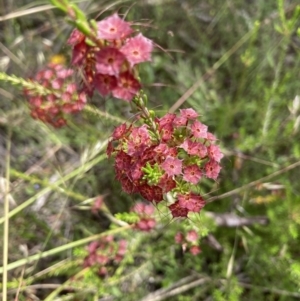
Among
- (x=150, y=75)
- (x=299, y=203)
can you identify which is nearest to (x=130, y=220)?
(x=299, y=203)

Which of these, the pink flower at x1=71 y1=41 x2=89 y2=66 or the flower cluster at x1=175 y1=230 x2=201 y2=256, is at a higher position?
the pink flower at x1=71 y1=41 x2=89 y2=66

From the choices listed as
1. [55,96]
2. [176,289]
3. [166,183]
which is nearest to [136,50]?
[166,183]

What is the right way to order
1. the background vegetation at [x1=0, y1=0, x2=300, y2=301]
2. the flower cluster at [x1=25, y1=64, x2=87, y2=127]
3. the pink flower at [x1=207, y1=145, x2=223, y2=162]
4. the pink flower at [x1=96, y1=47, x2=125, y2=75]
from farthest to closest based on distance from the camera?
1. the background vegetation at [x1=0, y1=0, x2=300, y2=301]
2. the flower cluster at [x1=25, y1=64, x2=87, y2=127]
3. the pink flower at [x1=207, y1=145, x2=223, y2=162]
4. the pink flower at [x1=96, y1=47, x2=125, y2=75]

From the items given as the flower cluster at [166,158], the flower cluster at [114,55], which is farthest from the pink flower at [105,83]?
the flower cluster at [166,158]

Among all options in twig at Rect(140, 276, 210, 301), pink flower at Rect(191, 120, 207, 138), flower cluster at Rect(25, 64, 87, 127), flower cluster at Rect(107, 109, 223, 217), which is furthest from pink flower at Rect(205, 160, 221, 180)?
twig at Rect(140, 276, 210, 301)

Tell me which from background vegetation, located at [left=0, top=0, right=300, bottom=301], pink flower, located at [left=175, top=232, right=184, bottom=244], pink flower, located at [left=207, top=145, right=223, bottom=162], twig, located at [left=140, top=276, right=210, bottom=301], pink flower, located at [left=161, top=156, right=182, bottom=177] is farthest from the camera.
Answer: twig, located at [left=140, top=276, right=210, bottom=301]

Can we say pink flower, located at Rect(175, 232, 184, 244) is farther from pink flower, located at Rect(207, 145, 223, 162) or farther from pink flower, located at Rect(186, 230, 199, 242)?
pink flower, located at Rect(207, 145, 223, 162)
